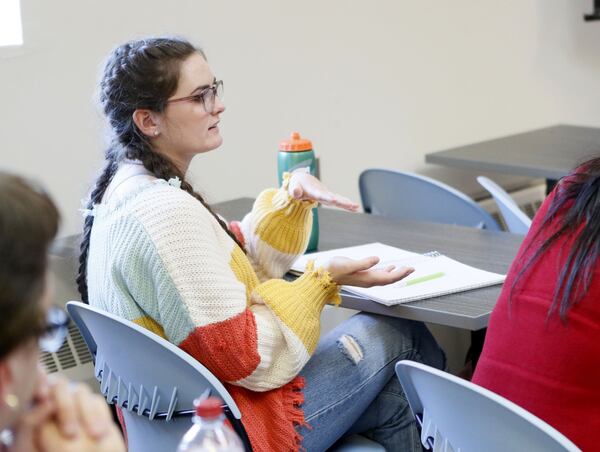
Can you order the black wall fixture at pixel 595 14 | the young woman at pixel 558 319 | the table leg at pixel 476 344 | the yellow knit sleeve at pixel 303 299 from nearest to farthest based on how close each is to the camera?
the young woman at pixel 558 319, the yellow knit sleeve at pixel 303 299, the table leg at pixel 476 344, the black wall fixture at pixel 595 14

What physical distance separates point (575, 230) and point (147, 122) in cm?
86

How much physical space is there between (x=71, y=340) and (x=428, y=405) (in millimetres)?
1616

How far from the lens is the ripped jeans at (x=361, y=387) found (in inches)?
72.1

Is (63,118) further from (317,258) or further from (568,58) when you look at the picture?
(568,58)

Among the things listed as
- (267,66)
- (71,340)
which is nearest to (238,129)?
(267,66)

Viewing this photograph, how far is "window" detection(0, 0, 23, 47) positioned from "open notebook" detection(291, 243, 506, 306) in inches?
38.1

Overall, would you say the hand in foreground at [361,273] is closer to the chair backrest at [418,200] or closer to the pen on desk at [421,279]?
the pen on desk at [421,279]

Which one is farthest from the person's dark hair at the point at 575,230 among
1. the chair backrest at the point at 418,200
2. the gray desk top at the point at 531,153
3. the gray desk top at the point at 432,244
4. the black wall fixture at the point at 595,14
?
the black wall fixture at the point at 595,14

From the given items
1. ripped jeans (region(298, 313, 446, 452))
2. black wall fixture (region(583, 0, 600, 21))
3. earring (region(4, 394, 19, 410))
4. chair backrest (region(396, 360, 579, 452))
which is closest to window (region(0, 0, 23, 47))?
ripped jeans (region(298, 313, 446, 452))

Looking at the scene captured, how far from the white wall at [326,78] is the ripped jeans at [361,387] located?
0.69 meters

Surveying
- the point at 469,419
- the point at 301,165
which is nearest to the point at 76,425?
the point at 469,419

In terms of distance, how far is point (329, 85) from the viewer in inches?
134

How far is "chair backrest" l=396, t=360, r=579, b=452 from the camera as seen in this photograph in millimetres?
1227

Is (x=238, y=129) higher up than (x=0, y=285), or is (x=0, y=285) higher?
(x=0, y=285)
